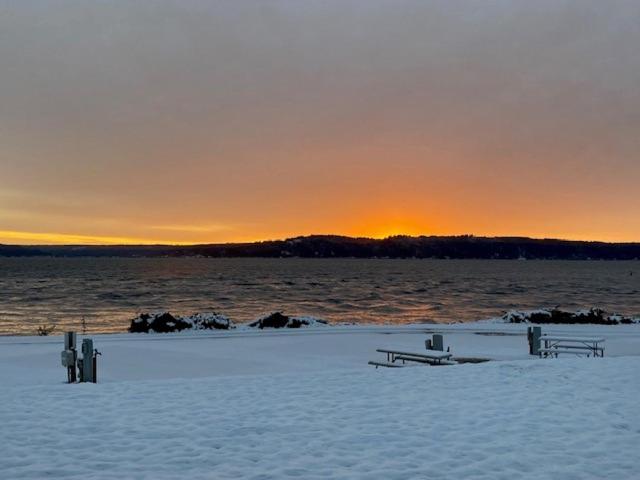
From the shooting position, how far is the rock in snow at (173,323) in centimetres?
3216

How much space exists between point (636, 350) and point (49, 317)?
1659 inches

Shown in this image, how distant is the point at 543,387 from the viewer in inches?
448

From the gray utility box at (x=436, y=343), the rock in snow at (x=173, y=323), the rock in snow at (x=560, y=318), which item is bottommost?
the rock in snow at (x=560, y=318)

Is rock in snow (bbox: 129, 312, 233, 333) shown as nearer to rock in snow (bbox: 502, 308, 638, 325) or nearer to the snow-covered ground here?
the snow-covered ground

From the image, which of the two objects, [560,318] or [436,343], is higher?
[436,343]

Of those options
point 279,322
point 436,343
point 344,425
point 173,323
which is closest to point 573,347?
point 436,343

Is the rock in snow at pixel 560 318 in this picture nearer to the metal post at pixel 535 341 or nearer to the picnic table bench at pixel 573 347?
the picnic table bench at pixel 573 347

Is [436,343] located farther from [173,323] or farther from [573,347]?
[173,323]

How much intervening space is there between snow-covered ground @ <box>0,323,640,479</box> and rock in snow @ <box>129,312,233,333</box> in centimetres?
1626

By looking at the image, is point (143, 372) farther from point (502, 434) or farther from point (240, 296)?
point (240, 296)

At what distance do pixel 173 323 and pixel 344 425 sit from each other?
990 inches

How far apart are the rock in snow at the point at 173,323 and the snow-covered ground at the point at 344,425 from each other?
16.3 meters

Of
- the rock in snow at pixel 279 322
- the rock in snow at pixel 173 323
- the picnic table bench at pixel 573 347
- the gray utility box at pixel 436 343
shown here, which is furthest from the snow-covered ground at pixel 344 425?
the rock in snow at pixel 279 322

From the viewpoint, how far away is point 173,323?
32.4 metres
